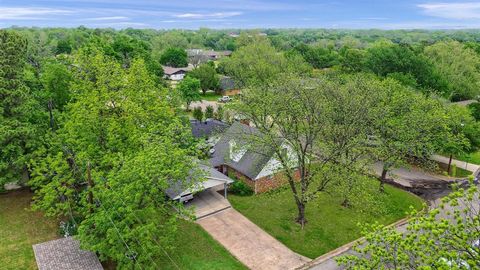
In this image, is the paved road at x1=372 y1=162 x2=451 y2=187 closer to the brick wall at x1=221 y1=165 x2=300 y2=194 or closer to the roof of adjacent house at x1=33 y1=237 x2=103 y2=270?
the brick wall at x1=221 y1=165 x2=300 y2=194

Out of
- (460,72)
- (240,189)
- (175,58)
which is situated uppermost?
(175,58)

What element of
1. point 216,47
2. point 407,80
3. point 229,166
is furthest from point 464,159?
point 216,47

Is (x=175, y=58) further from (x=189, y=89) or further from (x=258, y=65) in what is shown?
(x=258, y=65)

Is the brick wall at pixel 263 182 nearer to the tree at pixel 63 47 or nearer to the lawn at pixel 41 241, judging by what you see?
the lawn at pixel 41 241

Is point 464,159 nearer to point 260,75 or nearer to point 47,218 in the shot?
point 260,75

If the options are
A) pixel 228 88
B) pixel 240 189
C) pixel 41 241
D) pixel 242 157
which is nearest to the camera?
pixel 41 241

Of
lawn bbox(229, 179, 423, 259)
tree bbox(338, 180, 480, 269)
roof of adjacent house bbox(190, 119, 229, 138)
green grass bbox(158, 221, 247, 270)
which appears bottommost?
lawn bbox(229, 179, 423, 259)

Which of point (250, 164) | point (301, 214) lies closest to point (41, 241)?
point (250, 164)

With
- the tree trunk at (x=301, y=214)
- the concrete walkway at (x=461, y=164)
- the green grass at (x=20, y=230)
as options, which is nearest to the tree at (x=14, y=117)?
the green grass at (x=20, y=230)

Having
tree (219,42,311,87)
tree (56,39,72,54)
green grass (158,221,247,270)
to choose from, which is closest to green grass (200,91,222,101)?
tree (219,42,311,87)
